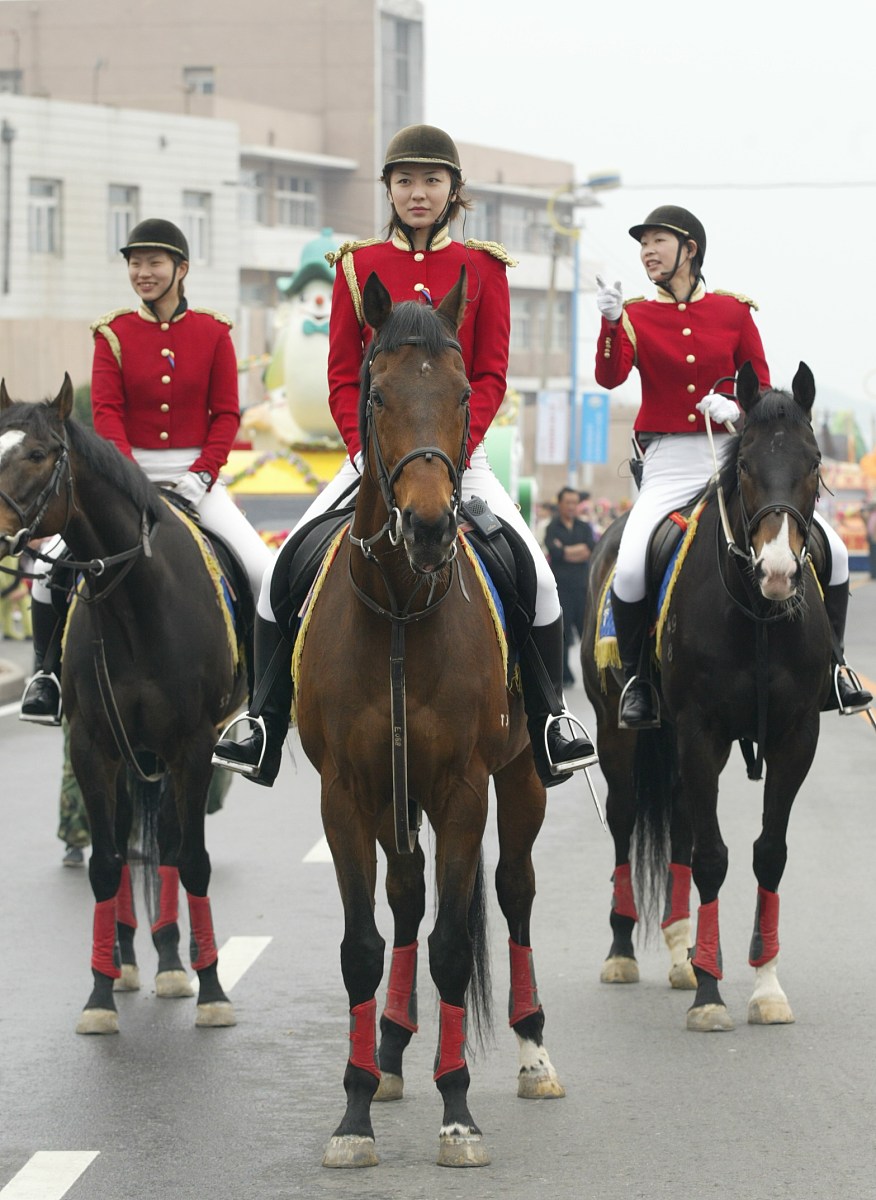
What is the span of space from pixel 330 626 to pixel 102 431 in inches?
124

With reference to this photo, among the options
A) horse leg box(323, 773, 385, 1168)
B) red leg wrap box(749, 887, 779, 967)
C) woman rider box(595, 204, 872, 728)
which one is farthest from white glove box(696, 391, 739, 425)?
horse leg box(323, 773, 385, 1168)

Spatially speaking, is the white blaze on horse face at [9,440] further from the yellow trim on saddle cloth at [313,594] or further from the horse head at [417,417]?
the horse head at [417,417]

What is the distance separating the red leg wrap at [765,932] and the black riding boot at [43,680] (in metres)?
3.05

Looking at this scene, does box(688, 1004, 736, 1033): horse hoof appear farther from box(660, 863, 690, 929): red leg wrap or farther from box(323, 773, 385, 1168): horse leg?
box(323, 773, 385, 1168): horse leg

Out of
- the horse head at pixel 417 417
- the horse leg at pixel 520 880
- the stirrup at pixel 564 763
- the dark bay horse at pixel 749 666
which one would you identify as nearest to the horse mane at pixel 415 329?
the horse head at pixel 417 417

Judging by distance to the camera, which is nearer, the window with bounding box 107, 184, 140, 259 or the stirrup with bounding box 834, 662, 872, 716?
the stirrup with bounding box 834, 662, 872, 716

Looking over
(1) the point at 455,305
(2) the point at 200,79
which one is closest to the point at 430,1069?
(1) the point at 455,305

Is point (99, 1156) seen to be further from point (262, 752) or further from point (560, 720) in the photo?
point (560, 720)

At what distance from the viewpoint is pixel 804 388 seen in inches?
300

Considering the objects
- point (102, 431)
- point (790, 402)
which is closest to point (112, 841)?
point (102, 431)

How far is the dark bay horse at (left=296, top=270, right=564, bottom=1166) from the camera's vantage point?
5617mm

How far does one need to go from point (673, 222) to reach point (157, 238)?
224cm

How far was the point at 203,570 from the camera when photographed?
847 cm

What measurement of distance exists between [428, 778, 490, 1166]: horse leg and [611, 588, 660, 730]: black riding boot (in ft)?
8.08
